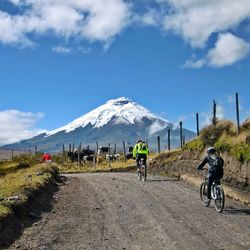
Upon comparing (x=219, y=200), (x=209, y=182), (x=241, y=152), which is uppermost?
(x=241, y=152)

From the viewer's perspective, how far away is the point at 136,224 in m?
13.7

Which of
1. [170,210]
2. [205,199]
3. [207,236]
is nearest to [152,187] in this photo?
[205,199]

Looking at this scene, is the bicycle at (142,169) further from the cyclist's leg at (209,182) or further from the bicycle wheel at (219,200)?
the bicycle wheel at (219,200)

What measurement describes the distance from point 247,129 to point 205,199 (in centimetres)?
637

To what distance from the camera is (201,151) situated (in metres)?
26.8

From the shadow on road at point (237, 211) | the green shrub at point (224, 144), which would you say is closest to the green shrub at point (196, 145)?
the green shrub at point (224, 144)

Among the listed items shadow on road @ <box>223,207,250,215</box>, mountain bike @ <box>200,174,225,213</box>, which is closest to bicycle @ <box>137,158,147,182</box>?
mountain bike @ <box>200,174,225,213</box>

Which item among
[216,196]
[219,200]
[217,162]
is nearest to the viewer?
[219,200]

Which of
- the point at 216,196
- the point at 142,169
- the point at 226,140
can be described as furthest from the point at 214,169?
the point at 142,169

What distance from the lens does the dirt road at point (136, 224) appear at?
11.4 meters

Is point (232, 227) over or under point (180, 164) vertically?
under

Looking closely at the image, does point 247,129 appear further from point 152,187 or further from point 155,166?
point 155,166

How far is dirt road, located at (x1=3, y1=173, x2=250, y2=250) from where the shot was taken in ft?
37.4

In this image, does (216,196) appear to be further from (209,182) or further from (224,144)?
(224,144)
